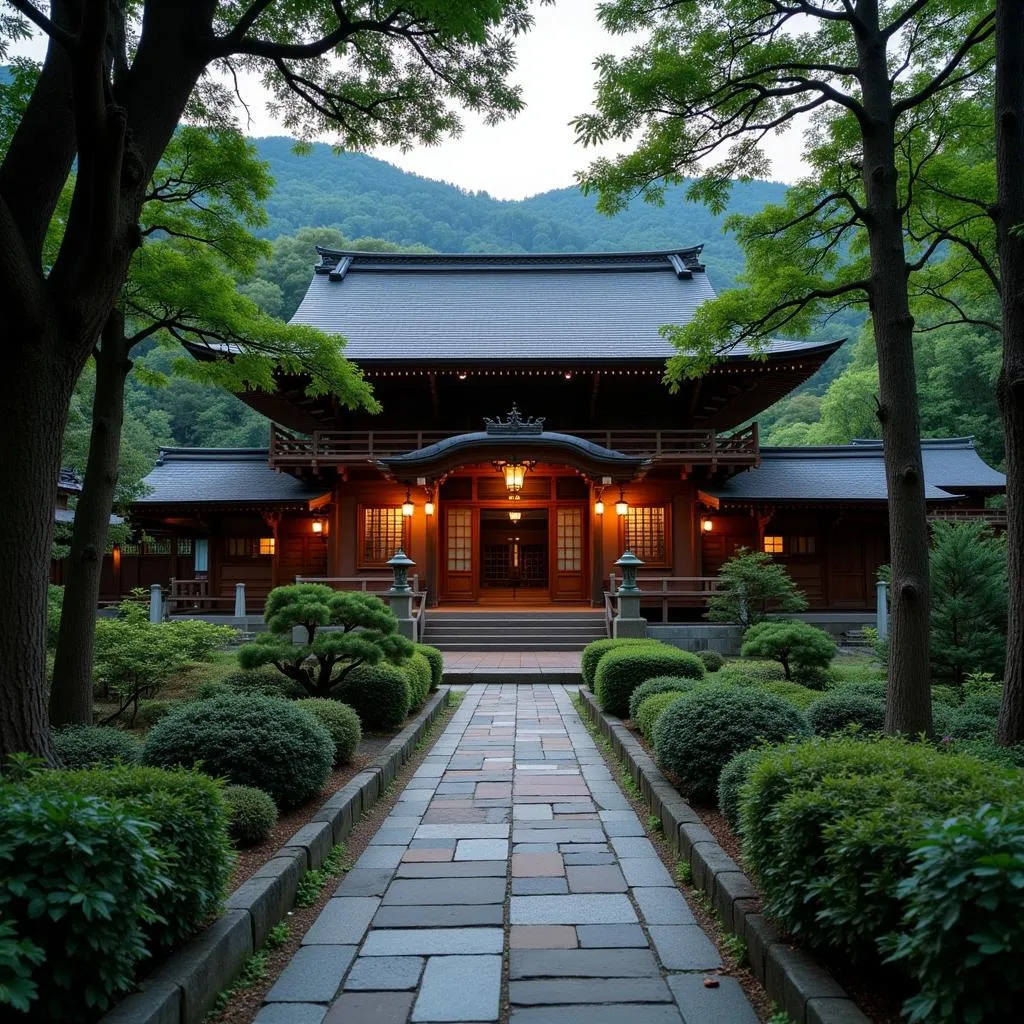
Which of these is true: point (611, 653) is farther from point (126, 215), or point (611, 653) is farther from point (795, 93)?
point (126, 215)

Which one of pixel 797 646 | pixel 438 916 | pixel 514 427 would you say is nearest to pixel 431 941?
pixel 438 916

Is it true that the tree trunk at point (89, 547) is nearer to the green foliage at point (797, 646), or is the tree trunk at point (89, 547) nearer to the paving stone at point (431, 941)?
the paving stone at point (431, 941)

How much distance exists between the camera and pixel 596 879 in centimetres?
441

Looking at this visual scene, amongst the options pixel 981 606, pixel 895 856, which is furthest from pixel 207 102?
pixel 981 606

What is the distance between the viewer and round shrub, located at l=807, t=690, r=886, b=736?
6.73m

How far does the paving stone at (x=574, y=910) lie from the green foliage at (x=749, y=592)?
12.1m

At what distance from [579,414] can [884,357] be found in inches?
588

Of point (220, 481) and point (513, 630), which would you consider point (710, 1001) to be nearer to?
point (513, 630)

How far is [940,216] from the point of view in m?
8.00

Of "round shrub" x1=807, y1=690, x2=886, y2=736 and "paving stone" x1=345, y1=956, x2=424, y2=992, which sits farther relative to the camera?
"round shrub" x1=807, y1=690, x2=886, y2=736

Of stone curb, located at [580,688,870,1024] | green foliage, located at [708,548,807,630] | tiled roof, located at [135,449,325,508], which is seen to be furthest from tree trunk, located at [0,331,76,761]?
tiled roof, located at [135,449,325,508]

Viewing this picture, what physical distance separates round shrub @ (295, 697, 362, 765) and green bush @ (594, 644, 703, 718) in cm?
338

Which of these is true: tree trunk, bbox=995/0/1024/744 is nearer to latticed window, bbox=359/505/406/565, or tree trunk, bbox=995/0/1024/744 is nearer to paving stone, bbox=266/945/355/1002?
paving stone, bbox=266/945/355/1002

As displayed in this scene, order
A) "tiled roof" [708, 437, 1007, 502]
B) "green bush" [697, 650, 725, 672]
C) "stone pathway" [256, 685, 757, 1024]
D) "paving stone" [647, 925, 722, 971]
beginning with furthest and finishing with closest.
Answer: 1. "tiled roof" [708, 437, 1007, 502]
2. "green bush" [697, 650, 725, 672]
3. "paving stone" [647, 925, 722, 971]
4. "stone pathway" [256, 685, 757, 1024]
